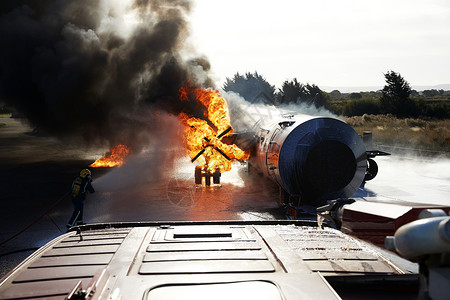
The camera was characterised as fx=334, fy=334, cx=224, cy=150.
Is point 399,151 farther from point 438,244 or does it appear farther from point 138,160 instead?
point 438,244

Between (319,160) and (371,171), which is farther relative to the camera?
(371,171)

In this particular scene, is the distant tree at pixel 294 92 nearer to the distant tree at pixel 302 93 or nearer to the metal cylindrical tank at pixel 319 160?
the distant tree at pixel 302 93

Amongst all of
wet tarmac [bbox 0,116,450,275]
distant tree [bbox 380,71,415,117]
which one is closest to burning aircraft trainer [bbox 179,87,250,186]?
wet tarmac [bbox 0,116,450,275]

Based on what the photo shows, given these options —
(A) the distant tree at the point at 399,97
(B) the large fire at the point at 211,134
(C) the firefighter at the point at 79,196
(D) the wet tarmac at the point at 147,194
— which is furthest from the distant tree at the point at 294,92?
(C) the firefighter at the point at 79,196

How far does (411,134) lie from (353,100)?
30318 mm

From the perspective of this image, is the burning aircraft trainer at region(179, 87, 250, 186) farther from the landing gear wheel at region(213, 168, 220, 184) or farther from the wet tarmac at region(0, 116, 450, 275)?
the wet tarmac at region(0, 116, 450, 275)

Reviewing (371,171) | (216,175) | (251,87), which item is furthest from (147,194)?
(251,87)

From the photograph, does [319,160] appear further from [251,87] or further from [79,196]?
[251,87]

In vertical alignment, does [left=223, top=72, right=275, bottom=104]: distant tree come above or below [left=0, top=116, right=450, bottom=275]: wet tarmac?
above

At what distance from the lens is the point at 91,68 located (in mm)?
19062

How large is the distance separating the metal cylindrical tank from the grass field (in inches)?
694

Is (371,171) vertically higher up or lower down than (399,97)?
lower down

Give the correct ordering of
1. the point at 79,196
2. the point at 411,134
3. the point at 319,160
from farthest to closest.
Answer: the point at 411,134 < the point at 319,160 < the point at 79,196

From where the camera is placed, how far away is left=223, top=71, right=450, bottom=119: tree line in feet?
147
